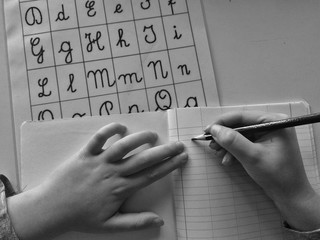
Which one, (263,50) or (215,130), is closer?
(215,130)

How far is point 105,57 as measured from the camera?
65 centimetres

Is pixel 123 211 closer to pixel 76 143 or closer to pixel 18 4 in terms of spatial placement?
pixel 76 143

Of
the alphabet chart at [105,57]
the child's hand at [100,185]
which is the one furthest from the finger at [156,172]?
the alphabet chart at [105,57]

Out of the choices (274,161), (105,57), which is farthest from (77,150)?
(274,161)

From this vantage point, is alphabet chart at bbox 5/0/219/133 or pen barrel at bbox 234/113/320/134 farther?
alphabet chart at bbox 5/0/219/133

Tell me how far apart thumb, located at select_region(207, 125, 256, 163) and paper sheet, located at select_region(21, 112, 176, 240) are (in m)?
0.12

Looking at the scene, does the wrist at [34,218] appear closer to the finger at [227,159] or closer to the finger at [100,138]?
the finger at [100,138]

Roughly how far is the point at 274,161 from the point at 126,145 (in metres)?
0.25

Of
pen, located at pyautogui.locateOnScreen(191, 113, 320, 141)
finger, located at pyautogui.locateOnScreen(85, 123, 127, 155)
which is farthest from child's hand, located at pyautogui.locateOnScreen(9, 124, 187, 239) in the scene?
pen, located at pyautogui.locateOnScreen(191, 113, 320, 141)

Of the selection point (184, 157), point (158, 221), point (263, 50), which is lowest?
point (158, 221)

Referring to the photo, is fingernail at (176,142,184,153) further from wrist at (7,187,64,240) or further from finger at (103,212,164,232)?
wrist at (7,187,64,240)

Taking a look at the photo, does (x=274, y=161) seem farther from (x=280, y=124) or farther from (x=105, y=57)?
(x=105, y=57)

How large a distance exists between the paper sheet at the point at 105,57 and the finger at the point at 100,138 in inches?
2.2

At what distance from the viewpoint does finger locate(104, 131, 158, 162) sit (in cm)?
57
